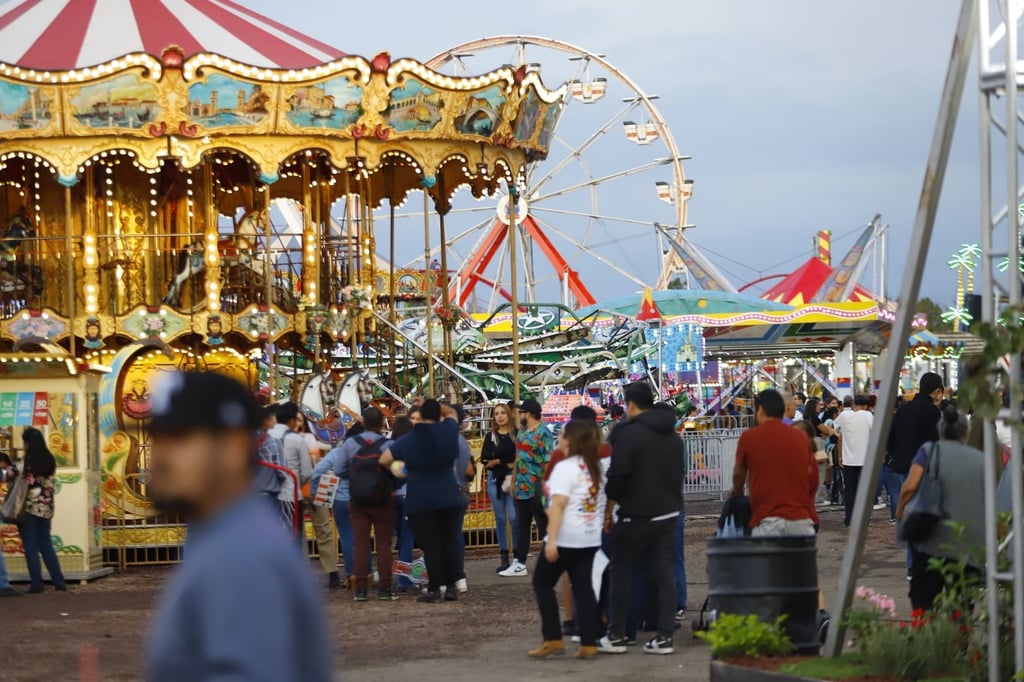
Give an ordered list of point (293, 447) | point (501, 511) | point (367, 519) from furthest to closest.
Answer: point (501, 511), point (293, 447), point (367, 519)

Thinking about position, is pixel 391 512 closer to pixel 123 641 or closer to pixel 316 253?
pixel 123 641

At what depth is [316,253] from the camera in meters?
21.7

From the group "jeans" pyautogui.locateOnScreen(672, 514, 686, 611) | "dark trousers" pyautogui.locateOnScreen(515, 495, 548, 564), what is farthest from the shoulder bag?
"dark trousers" pyautogui.locateOnScreen(515, 495, 548, 564)

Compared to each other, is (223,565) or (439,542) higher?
(223,565)

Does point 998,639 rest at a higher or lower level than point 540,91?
lower

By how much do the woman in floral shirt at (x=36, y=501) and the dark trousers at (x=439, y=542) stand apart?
348 cm

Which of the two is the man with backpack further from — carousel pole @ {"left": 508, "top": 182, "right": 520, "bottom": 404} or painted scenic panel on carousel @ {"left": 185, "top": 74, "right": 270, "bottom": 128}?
painted scenic panel on carousel @ {"left": 185, "top": 74, "right": 270, "bottom": 128}

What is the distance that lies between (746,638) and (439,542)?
462cm

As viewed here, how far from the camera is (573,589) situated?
376 inches

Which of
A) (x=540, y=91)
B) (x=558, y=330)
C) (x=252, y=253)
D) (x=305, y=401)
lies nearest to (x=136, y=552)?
(x=305, y=401)

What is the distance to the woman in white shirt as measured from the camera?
367 inches

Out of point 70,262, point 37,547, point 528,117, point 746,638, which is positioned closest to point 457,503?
point 37,547

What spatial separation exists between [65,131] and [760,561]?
44.2 ft

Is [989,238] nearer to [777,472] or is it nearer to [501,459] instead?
[777,472]
